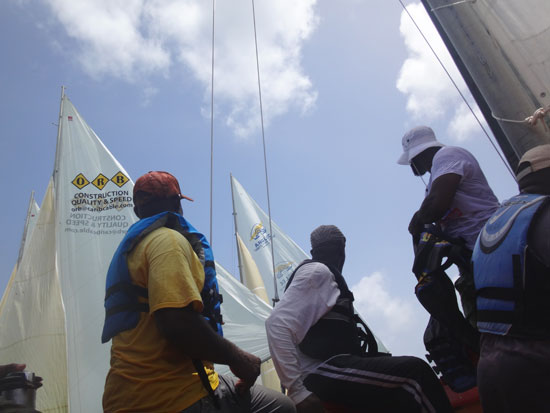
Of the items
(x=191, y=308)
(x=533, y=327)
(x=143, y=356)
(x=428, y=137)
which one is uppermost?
(x=428, y=137)

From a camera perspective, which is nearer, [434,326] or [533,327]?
[533,327]

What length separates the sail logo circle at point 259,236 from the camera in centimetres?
1959

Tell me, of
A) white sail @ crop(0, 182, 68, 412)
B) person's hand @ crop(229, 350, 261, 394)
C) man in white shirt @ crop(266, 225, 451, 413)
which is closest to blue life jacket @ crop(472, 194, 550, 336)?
man in white shirt @ crop(266, 225, 451, 413)

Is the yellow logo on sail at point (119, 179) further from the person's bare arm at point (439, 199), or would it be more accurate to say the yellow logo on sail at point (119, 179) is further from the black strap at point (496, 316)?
the black strap at point (496, 316)

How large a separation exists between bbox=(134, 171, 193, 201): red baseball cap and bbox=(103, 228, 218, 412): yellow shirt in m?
0.42

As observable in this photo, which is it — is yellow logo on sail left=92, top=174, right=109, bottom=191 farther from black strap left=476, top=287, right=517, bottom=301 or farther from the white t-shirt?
black strap left=476, top=287, right=517, bottom=301

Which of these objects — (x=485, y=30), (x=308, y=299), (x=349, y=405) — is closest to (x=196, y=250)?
(x=308, y=299)

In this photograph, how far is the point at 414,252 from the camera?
8.37ft

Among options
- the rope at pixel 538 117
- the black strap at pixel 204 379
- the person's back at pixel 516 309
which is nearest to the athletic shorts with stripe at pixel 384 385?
the person's back at pixel 516 309

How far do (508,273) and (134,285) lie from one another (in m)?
1.48

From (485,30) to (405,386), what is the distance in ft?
6.98

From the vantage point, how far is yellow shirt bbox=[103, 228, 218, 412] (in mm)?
1810

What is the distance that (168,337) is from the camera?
1.81m

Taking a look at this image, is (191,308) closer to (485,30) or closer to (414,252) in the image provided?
(414,252)
